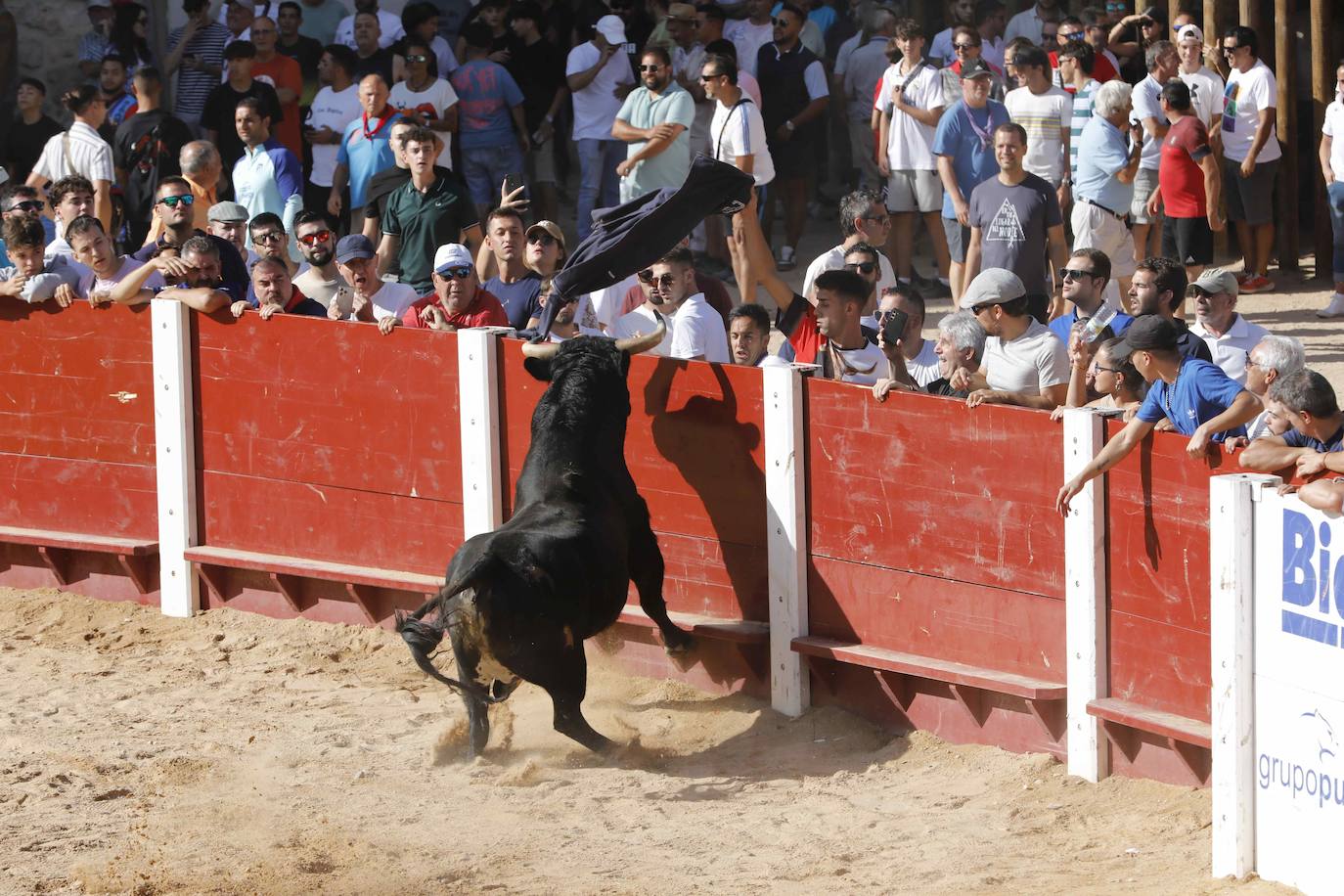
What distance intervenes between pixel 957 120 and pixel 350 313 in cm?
441

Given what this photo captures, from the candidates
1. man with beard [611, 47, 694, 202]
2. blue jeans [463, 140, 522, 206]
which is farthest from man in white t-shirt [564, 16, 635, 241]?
man with beard [611, 47, 694, 202]

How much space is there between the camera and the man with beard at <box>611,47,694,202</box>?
12.2m

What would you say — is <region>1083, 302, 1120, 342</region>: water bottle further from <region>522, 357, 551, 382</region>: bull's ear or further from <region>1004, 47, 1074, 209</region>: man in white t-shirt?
<region>1004, 47, 1074, 209</region>: man in white t-shirt

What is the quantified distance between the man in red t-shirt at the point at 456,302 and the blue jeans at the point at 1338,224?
247 inches

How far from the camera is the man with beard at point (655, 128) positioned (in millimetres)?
12219

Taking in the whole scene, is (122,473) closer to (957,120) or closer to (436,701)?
(436,701)

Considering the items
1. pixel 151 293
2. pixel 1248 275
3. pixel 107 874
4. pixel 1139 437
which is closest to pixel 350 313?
pixel 151 293

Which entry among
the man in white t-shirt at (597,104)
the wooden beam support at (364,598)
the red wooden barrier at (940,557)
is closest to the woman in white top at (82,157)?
the man in white t-shirt at (597,104)

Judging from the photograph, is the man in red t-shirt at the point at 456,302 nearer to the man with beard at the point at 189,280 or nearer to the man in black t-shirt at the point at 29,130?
the man with beard at the point at 189,280

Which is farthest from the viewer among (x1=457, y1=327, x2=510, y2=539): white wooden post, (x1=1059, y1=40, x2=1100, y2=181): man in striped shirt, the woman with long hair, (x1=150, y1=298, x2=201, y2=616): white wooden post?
the woman with long hair

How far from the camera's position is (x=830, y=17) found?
15703mm

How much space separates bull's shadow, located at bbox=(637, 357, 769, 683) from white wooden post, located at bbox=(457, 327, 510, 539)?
69 cm

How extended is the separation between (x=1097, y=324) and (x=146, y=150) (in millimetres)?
7204

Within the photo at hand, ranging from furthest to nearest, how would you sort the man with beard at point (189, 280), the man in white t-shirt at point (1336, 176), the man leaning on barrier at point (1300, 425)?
1. the man in white t-shirt at point (1336, 176)
2. the man with beard at point (189, 280)
3. the man leaning on barrier at point (1300, 425)
